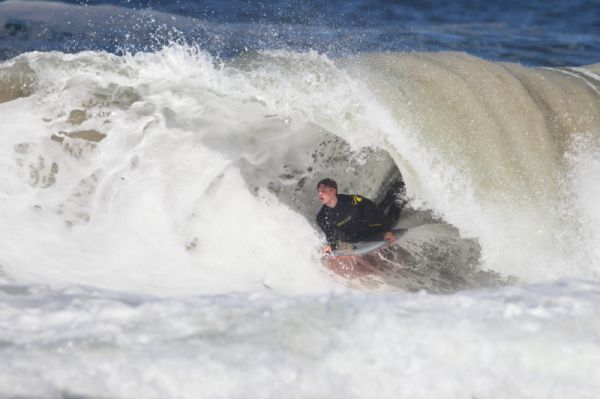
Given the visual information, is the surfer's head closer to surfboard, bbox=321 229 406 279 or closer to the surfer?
the surfer

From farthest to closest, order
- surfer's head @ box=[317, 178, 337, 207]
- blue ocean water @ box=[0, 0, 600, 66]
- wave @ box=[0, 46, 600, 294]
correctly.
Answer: blue ocean water @ box=[0, 0, 600, 66], surfer's head @ box=[317, 178, 337, 207], wave @ box=[0, 46, 600, 294]

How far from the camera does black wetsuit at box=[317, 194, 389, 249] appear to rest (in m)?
5.49

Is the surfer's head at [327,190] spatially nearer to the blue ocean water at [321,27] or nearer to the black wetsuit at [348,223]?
the black wetsuit at [348,223]

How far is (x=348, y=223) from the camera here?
18.0 ft

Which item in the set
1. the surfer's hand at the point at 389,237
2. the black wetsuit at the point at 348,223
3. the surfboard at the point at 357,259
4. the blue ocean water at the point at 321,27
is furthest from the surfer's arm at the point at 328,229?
the blue ocean water at the point at 321,27

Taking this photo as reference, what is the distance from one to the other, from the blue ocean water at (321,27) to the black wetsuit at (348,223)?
2.91m

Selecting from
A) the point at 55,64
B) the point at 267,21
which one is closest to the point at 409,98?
the point at 55,64

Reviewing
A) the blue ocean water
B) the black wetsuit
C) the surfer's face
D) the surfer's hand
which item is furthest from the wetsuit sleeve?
the blue ocean water

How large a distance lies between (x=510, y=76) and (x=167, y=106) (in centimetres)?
253

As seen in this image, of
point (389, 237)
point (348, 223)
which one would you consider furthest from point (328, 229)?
point (389, 237)

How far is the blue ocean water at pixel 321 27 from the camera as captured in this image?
9.28 metres

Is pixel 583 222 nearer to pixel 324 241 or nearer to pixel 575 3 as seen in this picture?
pixel 324 241

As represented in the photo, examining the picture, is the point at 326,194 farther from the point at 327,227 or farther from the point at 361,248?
the point at 361,248

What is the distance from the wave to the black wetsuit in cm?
13
